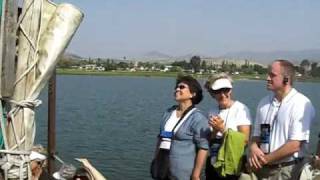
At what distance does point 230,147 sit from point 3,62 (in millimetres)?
2340

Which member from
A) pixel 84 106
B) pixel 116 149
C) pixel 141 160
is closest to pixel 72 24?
Answer: pixel 141 160

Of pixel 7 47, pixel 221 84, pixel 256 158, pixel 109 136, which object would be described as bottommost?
pixel 109 136

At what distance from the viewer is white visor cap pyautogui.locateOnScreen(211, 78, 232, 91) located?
17.5 ft

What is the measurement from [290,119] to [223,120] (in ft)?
2.15

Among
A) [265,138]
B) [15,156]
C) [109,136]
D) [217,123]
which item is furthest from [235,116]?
[109,136]

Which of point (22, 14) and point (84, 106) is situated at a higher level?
point (22, 14)

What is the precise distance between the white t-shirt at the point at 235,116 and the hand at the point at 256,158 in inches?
11.5

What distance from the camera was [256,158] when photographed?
5090 mm

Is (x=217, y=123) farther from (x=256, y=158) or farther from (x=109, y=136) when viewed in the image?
(x=109, y=136)

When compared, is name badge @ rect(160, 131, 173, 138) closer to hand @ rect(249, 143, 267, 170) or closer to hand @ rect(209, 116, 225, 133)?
hand @ rect(209, 116, 225, 133)

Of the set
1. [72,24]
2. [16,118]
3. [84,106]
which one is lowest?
[84,106]

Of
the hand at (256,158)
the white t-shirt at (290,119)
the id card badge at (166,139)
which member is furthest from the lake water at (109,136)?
the white t-shirt at (290,119)

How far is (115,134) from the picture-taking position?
25484 mm

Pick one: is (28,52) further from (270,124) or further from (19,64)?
(270,124)
